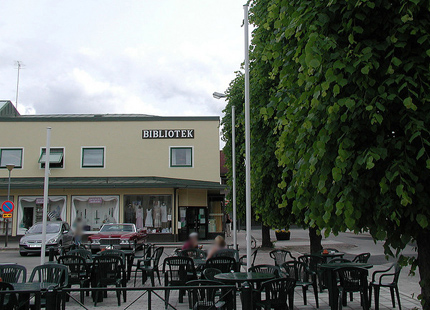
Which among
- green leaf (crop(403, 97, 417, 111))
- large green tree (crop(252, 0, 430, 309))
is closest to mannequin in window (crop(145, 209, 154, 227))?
large green tree (crop(252, 0, 430, 309))

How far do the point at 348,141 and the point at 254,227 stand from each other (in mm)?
44533

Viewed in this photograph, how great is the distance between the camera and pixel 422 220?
4.30 meters

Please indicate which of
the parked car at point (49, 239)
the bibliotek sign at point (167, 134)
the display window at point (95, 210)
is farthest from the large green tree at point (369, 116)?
the bibliotek sign at point (167, 134)

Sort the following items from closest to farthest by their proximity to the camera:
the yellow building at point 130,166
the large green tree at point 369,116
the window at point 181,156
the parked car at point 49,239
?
the large green tree at point 369,116 → the parked car at point 49,239 → the yellow building at point 130,166 → the window at point 181,156

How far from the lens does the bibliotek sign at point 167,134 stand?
A: 31812 millimetres

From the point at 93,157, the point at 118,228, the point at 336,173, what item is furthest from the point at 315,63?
the point at 93,157

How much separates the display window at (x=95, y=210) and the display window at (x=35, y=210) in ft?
3.05

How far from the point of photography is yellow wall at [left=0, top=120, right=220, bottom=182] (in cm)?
3133

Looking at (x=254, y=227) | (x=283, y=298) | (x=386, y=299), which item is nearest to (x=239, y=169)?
(x=386, y=299)

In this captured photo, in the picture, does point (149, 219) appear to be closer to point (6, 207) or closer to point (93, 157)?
point (93, 157)

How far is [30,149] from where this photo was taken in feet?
102

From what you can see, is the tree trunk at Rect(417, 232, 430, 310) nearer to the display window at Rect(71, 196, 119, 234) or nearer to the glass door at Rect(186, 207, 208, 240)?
the glass door at Rect(186, 207, 208, 240)

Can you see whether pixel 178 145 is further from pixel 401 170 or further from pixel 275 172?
pixel 401 170

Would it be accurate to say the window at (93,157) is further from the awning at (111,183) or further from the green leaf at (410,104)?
the green leaf at (410,104)
